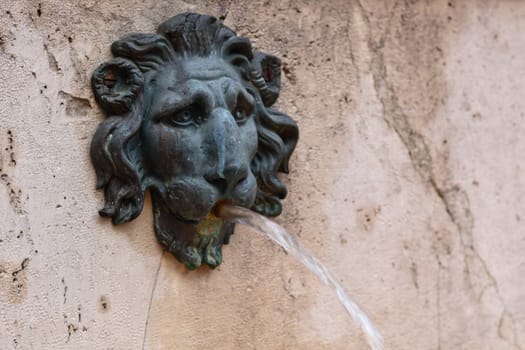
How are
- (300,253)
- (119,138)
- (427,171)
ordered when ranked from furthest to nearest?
(427,171), (300,253), (119,138)

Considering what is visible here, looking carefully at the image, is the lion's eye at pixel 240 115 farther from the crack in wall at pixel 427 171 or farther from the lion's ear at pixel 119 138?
the crack in wall at pixel 427 171

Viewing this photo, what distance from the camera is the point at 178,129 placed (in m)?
1.22

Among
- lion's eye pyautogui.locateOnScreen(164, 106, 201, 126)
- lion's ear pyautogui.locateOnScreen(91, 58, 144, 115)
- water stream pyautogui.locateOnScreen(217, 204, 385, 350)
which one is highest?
lion's ear pyautogui.locateOnScreen(91, 58, 144, 115)

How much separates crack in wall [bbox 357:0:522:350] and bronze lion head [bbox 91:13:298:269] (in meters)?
0.32

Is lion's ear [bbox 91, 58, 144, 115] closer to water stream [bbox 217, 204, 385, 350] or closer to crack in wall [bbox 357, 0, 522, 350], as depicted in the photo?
water stream [bbox 217, 204, 385, 350]

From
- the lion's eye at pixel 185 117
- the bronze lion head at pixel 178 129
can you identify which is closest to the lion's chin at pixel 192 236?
the bronze lion head at pixel 178 129

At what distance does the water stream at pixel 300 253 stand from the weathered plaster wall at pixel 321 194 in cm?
2

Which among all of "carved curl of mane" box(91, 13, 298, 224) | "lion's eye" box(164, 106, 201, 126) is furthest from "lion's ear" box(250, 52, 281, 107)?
"lion's eye" box(164, 106, 201, 126)

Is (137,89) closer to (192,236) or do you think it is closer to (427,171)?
(192,236)

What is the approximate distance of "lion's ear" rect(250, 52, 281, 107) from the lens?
1321mm

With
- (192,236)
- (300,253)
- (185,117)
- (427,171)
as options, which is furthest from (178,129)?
(427,171)

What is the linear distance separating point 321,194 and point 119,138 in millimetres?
402

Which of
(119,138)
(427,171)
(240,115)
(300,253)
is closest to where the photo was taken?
(119,138)

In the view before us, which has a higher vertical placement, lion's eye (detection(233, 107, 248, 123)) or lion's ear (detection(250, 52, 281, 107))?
lion's ear (detection(250, 52, 281, 107))
